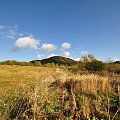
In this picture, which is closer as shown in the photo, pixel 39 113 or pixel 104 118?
pixel 39 113

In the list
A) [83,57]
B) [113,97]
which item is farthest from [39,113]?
[83,57]

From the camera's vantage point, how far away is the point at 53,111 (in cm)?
789

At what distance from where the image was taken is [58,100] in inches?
345

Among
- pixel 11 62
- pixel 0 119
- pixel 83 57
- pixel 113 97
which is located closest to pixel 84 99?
pixel 113 97

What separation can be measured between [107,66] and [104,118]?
36.1 meters

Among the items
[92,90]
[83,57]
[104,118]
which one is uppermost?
[83,57]

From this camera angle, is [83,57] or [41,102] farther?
[83,57]

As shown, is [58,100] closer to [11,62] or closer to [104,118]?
[104,118]

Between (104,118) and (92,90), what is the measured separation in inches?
96.6

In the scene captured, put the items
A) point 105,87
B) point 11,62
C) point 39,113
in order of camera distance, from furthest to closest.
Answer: point 11,62 → point 105,87 → point 39,113

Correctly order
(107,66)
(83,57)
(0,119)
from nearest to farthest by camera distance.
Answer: (0,119) → (107,66) → (83,57)

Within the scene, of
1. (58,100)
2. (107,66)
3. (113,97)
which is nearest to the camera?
(58,100)

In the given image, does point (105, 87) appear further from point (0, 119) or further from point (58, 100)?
point (0, 119)

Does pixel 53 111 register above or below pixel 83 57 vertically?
below
